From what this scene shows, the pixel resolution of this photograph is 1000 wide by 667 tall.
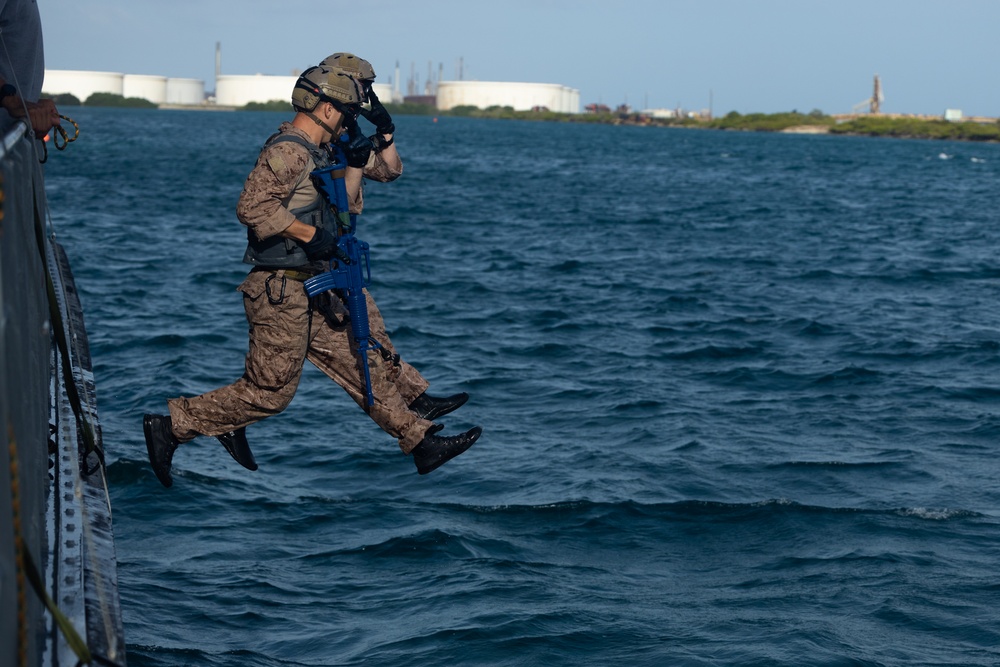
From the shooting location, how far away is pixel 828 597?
29.8 ft

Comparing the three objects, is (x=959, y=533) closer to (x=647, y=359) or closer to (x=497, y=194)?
(x=647, y=359)

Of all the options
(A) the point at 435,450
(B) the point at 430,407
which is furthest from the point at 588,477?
(A) the point at 435,450

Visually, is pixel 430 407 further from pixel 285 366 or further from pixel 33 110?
pixel 33 110

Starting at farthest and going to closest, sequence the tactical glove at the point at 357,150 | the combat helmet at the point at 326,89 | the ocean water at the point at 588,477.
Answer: the ocean water at the point at 588,477
the tactical glove at the point at 357,150
the combat helmet at the point at 326,89

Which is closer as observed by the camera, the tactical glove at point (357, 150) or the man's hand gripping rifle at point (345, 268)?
the man's hand gripping rifle at point (345, 268)

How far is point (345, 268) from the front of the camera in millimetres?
6461

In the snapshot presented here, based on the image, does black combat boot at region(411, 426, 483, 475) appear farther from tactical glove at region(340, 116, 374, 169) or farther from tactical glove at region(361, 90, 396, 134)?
tactical glove at region(361, 90, 396, 134)

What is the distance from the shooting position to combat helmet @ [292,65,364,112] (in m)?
6.27

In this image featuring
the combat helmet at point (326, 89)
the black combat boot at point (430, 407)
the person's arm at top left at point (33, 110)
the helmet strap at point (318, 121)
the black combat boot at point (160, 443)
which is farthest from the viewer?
the black combat boot at point (430, 407)

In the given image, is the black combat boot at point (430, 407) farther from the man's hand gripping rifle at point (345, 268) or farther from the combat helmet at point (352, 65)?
the combat helmet at point (352, 65)

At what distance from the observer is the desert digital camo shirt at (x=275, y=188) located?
241 inches

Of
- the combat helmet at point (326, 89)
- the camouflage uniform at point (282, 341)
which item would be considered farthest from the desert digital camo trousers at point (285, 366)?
the combat helmet at point (326, 89)

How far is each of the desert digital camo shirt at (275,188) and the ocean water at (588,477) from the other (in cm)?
306

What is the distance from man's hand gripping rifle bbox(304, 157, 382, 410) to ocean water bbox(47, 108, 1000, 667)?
2.48 m
